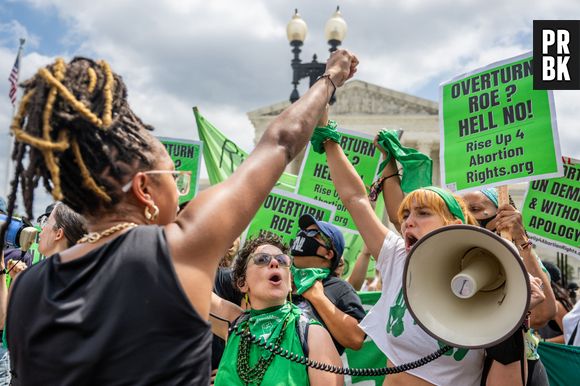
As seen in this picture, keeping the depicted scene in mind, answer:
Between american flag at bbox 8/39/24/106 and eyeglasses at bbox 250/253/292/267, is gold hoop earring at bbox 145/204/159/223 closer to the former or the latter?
eyeglasses at bbox 250/253/292/267

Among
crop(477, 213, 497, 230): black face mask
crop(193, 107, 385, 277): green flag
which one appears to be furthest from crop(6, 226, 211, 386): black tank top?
crop(193, 107, 385, 277): green flag

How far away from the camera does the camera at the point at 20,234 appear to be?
3.00 metres

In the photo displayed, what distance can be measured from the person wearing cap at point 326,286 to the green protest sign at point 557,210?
2.65 m

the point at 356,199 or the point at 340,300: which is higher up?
the point at 356,199

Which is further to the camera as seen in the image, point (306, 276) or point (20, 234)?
point (306, 276)

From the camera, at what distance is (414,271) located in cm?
223

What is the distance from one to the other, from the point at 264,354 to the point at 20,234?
1.43m

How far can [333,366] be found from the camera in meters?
2.59

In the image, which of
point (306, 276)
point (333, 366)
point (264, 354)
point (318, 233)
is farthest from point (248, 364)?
point (318, 233)

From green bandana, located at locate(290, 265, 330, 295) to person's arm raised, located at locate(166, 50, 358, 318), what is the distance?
5.92 feet

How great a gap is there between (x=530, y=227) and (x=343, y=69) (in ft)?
13.8

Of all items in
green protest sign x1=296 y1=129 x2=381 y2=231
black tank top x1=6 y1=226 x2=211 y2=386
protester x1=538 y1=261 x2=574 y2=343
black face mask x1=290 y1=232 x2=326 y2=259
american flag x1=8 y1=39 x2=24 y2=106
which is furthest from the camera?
american flag x1=8 y1=39 x2=24 y2=106

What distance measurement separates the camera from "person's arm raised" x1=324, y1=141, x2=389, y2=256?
2768mm

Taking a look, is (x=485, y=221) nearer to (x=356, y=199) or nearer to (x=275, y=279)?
(x=356, y=199)
